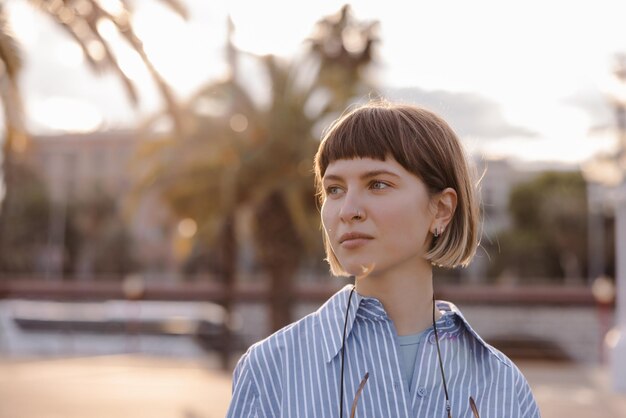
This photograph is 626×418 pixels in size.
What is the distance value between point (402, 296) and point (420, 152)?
29 cm

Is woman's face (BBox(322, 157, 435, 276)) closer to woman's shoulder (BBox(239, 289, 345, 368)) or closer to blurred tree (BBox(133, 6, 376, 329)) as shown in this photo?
woman's shoulder (BBox(239, 289, 345, 368))

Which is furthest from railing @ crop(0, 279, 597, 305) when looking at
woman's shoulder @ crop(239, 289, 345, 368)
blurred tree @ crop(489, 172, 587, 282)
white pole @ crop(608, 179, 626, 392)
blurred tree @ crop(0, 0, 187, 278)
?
blurred tree @ crop(489, 172, 587, 282)

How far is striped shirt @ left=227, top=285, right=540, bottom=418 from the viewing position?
63.3 inches

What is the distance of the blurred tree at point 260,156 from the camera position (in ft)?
50.0

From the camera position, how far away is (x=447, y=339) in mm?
1740

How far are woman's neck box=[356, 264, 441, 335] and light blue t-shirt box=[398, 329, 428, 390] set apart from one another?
0.04ft

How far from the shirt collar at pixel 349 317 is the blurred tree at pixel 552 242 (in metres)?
51.3

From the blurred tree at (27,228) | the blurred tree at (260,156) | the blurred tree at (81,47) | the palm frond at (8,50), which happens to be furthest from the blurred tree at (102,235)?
the palm frond at (8,50)

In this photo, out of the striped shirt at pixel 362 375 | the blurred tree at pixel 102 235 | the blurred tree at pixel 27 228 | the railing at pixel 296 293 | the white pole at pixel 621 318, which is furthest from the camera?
the blurred tree at pixel 102 235

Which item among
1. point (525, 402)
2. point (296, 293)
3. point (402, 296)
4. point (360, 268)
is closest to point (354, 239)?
point (360, 268)

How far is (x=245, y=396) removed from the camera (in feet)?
5.40

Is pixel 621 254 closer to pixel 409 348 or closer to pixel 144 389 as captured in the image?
pixel 144 389

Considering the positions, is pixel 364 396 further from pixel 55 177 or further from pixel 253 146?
pixel 55 177

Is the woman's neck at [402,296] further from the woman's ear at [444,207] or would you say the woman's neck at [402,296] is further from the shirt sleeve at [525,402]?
the shirt sleeve at [525,402]
